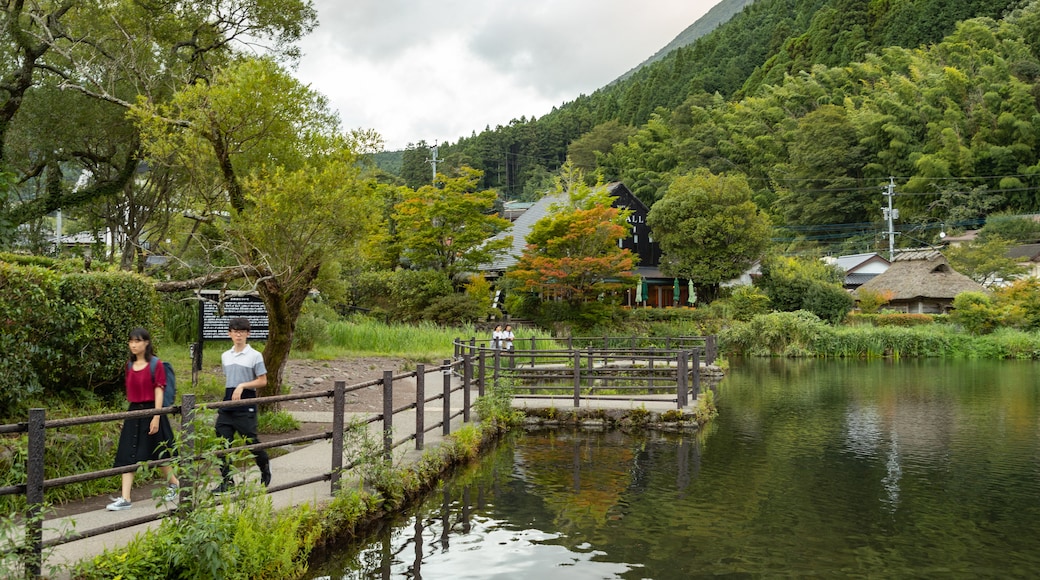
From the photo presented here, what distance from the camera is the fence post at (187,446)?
5289 millimetres

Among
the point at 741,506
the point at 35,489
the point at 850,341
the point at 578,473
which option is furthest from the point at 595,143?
the point at 35,489

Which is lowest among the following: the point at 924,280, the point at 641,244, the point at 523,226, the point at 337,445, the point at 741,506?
the point at 741,506

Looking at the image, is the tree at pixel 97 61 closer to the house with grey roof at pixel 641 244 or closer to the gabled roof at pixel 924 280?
the house with grey roof at pixel 641 244

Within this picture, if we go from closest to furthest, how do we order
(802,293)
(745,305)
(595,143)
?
(745,305) < (802,293) < (595,143)

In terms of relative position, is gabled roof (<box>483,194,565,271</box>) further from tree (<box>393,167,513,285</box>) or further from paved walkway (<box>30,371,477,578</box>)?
paved walkway (<box>30,371,477,578</box>)

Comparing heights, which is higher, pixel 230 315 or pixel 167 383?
pixel 230 315

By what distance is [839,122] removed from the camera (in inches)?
2581

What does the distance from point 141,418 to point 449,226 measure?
27267 mm

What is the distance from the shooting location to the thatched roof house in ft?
145

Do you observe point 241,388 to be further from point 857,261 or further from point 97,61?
point 857,261

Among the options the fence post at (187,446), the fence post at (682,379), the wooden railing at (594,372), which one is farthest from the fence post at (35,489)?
the fence post at (682,379)

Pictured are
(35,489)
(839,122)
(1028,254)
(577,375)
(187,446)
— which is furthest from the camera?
(839,122)

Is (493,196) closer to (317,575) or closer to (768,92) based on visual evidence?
(317,575)

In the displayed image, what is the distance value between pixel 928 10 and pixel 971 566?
280ft
